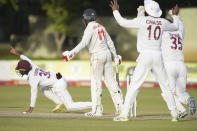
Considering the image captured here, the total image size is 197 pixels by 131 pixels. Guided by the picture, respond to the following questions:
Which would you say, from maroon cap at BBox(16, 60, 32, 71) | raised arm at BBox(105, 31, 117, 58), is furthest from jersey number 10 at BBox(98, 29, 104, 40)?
maroon cap at BBox(16, 60, 32, 71)

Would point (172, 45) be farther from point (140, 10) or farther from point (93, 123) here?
point (93, 123)

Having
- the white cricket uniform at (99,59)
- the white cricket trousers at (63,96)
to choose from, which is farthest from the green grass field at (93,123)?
the white cricket uniform at (99,59)

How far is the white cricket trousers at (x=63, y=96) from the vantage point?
665 inches

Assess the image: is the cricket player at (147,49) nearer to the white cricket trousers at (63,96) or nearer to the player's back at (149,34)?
the player's back at (149,34)

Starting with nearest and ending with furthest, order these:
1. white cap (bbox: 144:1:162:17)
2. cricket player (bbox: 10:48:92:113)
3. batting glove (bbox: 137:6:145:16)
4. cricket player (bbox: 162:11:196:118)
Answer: white cap (bbox: 144:1:162:17), batting glove (bbox: 137:6:145:16), cricket player (bbox: 162:11:196:118), cricket player (bbox: 10:48:92:113)

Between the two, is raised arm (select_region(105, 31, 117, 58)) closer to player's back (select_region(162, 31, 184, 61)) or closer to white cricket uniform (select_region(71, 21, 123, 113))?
white cricket uniform (select_region(71, 21, 123, 113))

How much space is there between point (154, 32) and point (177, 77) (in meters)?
2.24

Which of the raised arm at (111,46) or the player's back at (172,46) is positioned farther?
the player's back at (172,46)

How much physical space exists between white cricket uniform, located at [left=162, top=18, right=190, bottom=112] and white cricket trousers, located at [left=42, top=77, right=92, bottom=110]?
184cm

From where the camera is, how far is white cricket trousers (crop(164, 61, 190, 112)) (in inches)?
659

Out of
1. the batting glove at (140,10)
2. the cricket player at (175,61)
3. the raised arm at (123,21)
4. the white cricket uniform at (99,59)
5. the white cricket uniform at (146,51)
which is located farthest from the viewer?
the cricket player at (175,61)

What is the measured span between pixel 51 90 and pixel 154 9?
11.8ft

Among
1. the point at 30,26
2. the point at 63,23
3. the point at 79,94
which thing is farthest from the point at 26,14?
the point at 79,94

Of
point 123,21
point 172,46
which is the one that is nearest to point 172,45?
point 172,46
